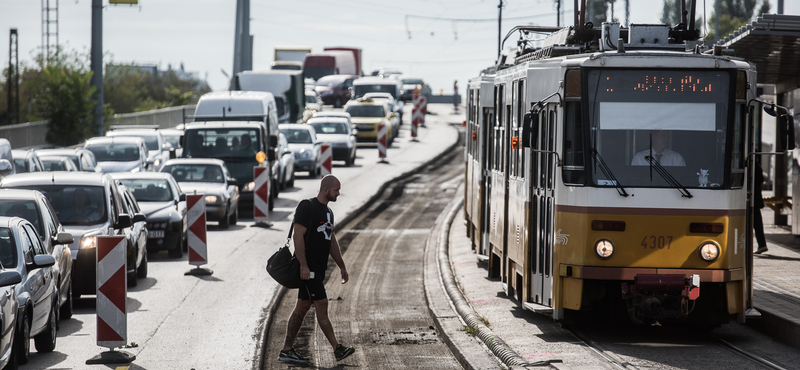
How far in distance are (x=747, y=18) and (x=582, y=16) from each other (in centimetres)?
10039

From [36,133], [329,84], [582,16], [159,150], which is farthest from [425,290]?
[329,84]

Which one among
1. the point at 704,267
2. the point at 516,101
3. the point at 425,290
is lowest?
the point at 425,290

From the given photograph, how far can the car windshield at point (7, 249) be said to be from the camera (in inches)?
399

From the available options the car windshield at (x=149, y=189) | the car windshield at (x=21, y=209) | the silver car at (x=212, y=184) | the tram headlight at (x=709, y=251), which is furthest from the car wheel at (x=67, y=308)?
the silver car at (x=212, y=184)

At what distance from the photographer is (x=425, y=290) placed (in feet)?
50.1

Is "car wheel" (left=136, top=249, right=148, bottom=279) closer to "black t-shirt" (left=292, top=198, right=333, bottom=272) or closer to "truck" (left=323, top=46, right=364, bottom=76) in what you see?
"black t-shirt" (left=292, top=198, right=333, bottom=272)

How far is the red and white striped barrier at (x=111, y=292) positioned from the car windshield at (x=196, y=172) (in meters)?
13.8

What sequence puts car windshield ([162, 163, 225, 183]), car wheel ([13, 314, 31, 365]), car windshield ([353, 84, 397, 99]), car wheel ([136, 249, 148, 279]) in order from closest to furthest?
car wheel ([13, 314, 31, 365])
car wheel ([136, 249, 148, 279])
car windshield ([162, 163, 225, 183])
car windshield ([353, 84, 397, 99])

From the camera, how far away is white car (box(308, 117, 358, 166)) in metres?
39.5

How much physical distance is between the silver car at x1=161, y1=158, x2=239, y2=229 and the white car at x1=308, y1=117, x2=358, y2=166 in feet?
45.5

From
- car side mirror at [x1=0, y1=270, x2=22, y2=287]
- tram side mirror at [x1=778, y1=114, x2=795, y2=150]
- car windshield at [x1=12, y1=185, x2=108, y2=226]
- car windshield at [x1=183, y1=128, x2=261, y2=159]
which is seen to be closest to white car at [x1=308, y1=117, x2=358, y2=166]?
car windshield at [x1=183, y1=128, x2=261, y2=159]

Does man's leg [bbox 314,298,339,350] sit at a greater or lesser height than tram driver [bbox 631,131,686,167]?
lesser

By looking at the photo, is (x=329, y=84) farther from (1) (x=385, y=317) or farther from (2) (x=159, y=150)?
(1) (x=385, y=317)

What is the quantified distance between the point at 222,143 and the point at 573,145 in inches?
699
